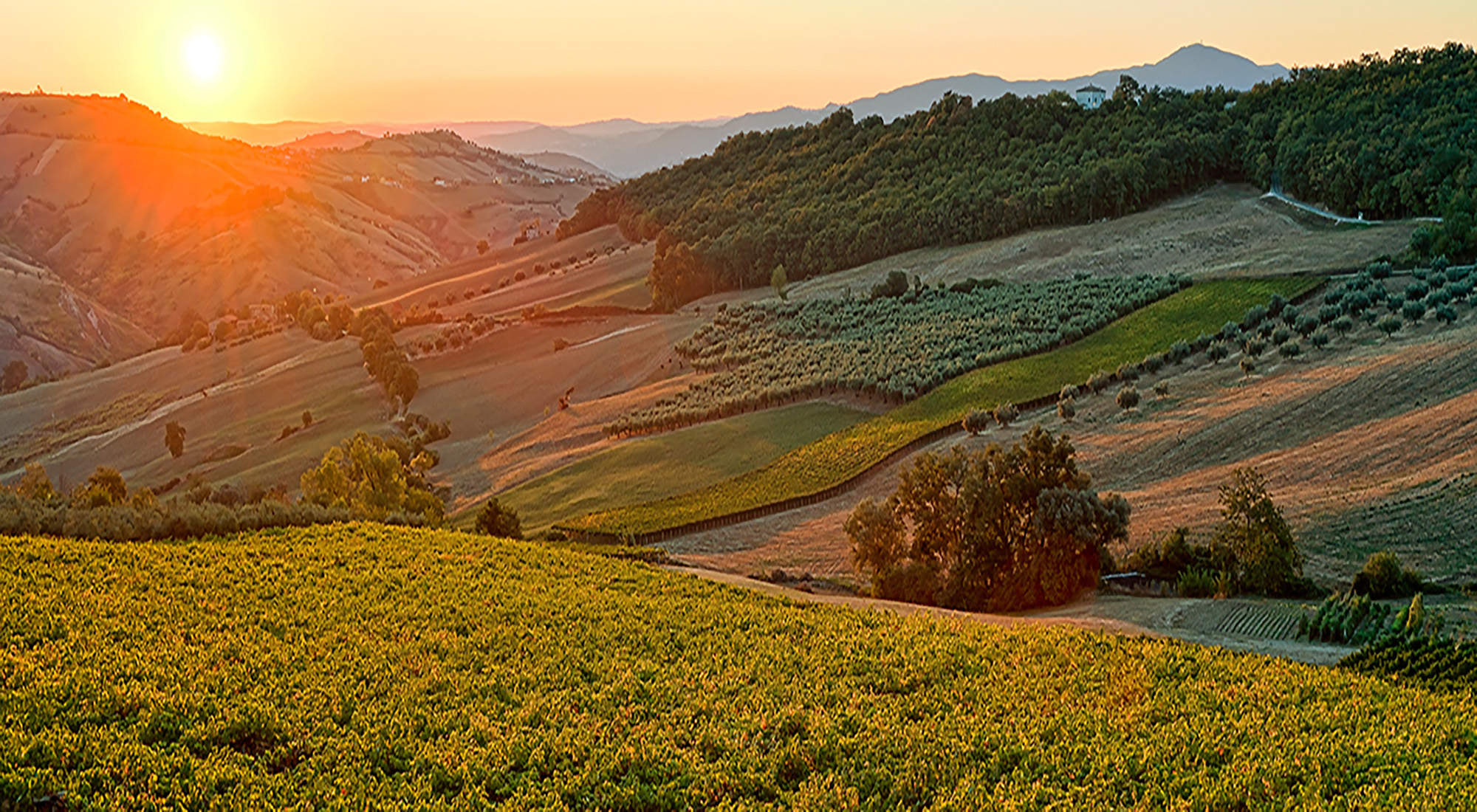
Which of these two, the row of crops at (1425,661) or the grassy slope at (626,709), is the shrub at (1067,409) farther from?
the grassy slope at (626,709)

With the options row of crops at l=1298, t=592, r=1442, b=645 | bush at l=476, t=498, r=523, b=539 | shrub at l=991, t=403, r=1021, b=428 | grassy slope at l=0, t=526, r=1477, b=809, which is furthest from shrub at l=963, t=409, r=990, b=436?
grassy slope at l=0, t=526, r=1477, b=809

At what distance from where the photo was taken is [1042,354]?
271 ft

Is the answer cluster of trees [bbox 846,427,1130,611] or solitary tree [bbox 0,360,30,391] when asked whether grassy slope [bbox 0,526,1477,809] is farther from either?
solitary tree [bbox 0,360,30,391]

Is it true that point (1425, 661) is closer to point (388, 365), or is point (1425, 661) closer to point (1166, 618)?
point (1166, 618)

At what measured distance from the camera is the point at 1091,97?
16875cm

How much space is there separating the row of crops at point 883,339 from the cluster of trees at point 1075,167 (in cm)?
2441

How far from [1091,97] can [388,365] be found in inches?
4666

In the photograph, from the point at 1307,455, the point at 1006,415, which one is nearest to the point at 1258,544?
the point at 1307,455

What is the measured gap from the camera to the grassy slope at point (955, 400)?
6228 cm

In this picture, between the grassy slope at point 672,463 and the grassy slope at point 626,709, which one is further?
the grassy slope at point 672,463

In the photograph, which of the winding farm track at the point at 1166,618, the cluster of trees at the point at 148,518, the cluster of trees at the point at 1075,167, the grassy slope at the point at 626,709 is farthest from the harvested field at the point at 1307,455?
the cluster of trees at the point at 1075,167

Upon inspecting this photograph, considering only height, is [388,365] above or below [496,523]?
above

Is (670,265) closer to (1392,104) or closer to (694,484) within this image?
(694,484)

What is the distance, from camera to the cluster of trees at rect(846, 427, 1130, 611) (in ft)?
131
